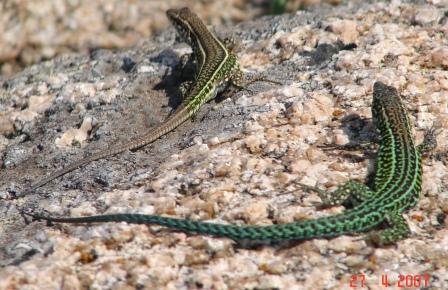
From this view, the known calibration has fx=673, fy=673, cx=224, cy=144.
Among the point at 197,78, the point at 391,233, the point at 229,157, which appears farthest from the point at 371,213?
the point at 197,78

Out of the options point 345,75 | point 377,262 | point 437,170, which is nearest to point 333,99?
point 345,75

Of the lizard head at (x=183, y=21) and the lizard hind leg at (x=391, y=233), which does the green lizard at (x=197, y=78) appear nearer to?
the lizard head at (x=183, y=21)

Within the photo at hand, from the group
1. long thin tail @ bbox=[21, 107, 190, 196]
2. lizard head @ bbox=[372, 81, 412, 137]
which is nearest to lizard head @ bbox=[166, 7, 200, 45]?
long thin tail @ bbox=[21, 107, 190, 196]
